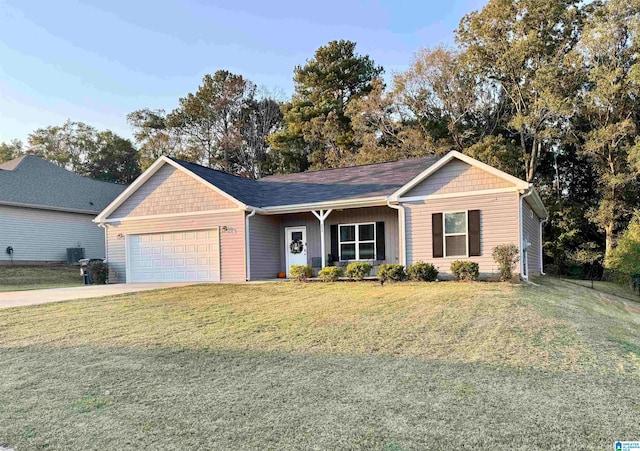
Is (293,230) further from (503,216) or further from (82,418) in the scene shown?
(82,418)

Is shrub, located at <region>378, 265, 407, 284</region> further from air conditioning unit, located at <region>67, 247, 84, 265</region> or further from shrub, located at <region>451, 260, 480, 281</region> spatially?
air conditioning unit, located at <region>67, 247, 84, 265</region>

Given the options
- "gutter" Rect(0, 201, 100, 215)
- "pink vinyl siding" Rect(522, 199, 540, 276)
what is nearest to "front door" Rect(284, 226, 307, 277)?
"pink vinyl siding" Rect(522, 199, 540, 276)

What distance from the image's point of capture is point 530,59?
2516 centimetres

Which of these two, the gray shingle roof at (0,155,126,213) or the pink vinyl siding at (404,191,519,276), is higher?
the gray shingle roof at (0,155,126,213)

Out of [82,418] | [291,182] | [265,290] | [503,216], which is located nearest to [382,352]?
[82,418]

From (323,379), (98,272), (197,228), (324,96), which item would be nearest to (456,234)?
(197,228)

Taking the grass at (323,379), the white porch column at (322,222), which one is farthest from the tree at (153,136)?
the grass at (323,379)

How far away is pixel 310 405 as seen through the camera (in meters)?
3.98

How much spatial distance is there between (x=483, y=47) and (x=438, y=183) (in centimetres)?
1636

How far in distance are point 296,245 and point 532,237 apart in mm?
9015

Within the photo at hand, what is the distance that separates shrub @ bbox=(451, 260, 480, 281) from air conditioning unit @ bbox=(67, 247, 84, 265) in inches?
721

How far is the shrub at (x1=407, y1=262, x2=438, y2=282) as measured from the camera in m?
13.0

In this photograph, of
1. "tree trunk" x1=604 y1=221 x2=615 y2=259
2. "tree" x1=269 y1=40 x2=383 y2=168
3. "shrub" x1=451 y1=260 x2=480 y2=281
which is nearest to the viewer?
"shrub" x1=451 y1=260 x2=480 y2=281

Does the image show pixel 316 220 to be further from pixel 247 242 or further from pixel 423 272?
pixel 423 272
